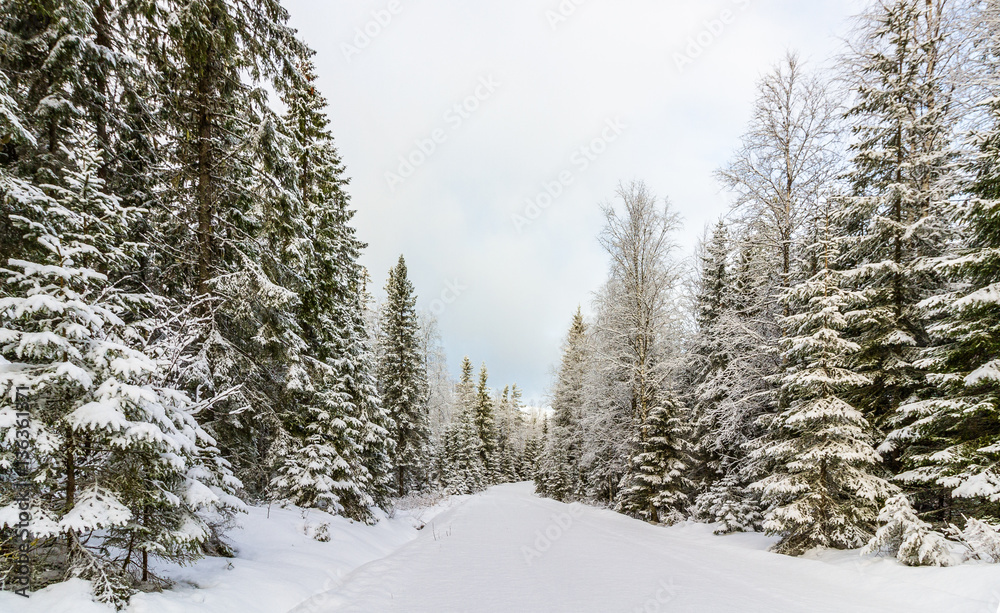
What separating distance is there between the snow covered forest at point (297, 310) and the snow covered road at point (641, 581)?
0.83 meters

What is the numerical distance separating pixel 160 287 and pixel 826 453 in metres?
13.2

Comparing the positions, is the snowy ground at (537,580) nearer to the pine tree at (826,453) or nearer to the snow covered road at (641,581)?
the snow covered road at (641,581)

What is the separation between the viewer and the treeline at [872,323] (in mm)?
6773

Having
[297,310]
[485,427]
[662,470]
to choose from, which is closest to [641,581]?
[662,470]

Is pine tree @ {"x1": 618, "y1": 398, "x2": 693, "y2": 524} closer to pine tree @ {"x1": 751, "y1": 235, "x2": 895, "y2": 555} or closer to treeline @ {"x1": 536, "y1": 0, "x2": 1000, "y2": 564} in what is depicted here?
treeline @ {"x1": 536, "y1": 0, "x2": 1000, "y2": 564}

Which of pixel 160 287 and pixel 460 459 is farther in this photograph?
pixel 460 459

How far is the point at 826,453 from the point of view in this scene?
7848 millimetres

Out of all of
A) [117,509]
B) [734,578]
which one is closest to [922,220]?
[734,578]

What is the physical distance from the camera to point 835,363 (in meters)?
8.45

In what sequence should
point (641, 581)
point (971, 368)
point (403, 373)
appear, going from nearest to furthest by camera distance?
point (641, 581) < point (971, 368) < point (403, 373)

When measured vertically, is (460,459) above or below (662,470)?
below

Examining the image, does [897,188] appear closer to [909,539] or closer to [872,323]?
[872,323]

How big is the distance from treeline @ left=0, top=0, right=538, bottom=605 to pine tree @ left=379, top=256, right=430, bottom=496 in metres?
6.06

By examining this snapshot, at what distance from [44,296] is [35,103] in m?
4.65
